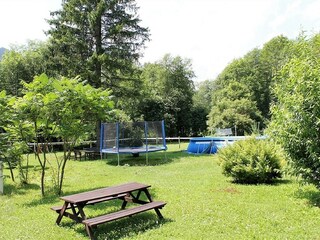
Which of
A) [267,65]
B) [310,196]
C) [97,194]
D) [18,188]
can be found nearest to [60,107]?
[97,194]

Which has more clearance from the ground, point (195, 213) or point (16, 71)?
point (16, 71)

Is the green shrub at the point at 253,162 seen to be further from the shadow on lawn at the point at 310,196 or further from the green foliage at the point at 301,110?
the green foliage at the point at 301,110

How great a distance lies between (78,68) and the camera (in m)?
15.4

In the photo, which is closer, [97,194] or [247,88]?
[97,194]

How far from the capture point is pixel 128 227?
457 cm

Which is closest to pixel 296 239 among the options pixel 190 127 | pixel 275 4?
pixel 275 4

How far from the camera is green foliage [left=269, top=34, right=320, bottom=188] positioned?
5.05 m

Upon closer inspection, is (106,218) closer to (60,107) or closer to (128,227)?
(128,227)

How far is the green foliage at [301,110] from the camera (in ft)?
16.6

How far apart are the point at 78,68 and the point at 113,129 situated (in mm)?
4569

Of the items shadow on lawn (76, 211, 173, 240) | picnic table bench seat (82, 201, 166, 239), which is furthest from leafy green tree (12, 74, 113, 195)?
picnic table bench seat (82, 201, 166, 239)

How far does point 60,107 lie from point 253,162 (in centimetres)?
505

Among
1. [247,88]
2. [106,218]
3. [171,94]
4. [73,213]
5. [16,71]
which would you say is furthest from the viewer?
[171,94]

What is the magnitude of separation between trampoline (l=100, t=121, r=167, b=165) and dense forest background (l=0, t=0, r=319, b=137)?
1.22m
